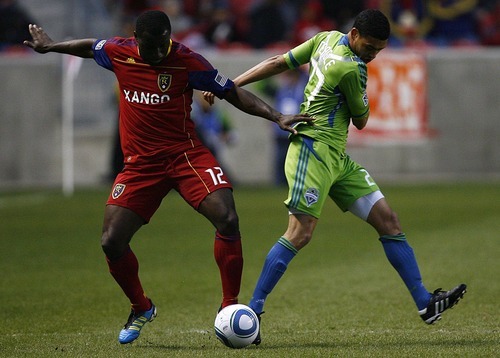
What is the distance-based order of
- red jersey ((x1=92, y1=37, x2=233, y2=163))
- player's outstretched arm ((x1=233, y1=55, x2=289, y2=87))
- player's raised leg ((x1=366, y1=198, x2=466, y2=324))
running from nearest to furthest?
red jersey ((x1=92, y1=37, x2=233, y2=163)) → player's raised leg ((x1=366, y1=198, x2=466, y2=324)) → player's outstretched arm ((x1=233, y1=55, x2=289, y2=87))

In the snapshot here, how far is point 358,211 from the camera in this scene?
754cm

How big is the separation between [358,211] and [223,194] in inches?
40.8

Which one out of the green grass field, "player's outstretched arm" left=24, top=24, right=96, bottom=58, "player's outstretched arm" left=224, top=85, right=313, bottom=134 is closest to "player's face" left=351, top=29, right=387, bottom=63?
"player's outstretched arm" left=224, top=85, right=313, bottom=134

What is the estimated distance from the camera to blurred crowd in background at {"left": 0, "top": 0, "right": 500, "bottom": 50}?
23344mm

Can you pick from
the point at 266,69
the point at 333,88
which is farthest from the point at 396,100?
the point at 333,88

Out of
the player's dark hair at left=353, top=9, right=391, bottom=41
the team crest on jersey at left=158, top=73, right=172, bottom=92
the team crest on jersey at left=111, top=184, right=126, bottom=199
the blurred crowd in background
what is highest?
the player's dark hair at left=353, top=9, right=391, bottom=41

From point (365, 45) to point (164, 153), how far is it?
5.10 ft

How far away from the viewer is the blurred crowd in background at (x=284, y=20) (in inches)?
919

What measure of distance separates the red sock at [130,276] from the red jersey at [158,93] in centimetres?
68

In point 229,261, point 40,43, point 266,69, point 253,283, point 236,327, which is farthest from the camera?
point 253,283

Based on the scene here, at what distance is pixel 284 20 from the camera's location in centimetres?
2406

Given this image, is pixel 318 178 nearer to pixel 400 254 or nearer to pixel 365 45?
pixel 400 254

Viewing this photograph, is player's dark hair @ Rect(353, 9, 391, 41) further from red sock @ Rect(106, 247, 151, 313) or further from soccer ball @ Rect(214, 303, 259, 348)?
red sock @ Rect(106, 247, 151, 313)

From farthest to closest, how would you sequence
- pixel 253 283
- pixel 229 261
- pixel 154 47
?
pixel 253 283, pixel 229 261, pixel 154 47
